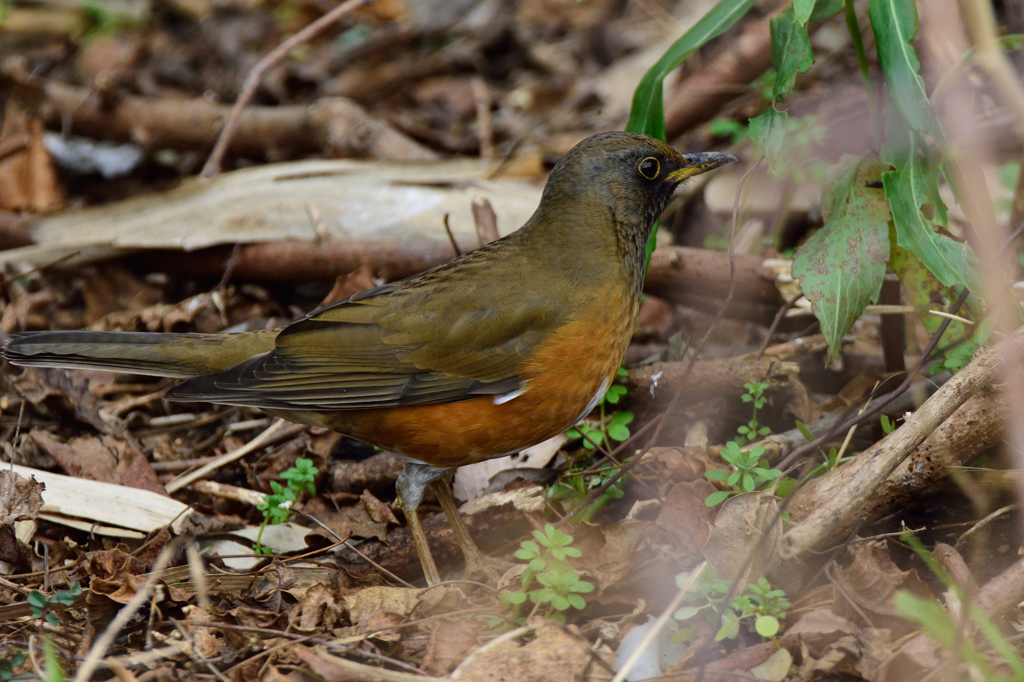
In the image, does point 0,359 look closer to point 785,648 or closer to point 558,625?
point 558,625

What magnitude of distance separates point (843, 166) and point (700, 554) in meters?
1.65

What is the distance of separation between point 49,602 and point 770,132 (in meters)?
3.11

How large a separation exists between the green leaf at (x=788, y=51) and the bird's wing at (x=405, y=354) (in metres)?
1.27

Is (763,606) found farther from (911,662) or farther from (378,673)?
(378,673)

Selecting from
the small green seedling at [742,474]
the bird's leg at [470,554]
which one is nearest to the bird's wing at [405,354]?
the bird's leg at [470,554]

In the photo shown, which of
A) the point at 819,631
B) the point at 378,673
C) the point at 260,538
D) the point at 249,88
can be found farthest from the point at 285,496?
the point at 249,88

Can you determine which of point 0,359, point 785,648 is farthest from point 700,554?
point 0,359

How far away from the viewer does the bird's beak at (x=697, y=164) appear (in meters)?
4.30

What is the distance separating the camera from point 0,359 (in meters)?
4.91

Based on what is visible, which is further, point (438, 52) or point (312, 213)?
point (438, 52)

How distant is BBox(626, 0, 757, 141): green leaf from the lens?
12.7ft

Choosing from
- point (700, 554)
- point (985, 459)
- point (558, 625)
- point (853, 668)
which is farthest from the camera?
point (985, 459)

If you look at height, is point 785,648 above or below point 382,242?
below

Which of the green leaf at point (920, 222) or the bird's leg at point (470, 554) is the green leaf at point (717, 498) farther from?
the green leaf at point (920, 222)
